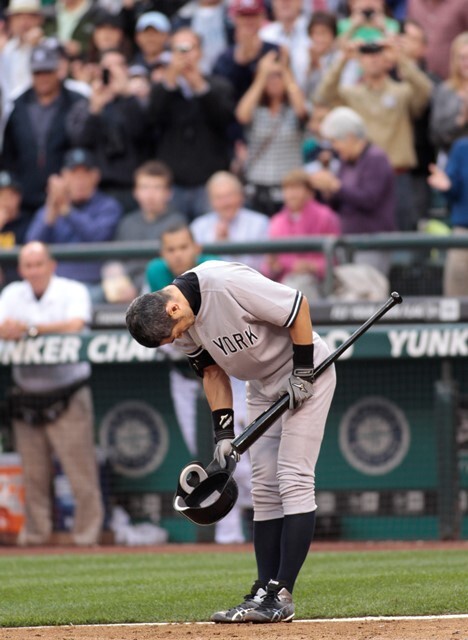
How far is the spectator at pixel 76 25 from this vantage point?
14.5m

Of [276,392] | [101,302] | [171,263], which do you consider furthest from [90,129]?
[276,392]

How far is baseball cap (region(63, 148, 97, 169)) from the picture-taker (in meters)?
11.6

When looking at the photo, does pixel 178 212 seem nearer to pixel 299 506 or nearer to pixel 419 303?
pixel 419 303

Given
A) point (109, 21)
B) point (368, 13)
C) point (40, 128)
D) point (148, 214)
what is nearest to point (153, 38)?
point (109, 21)

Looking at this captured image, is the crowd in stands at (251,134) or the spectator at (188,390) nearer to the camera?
the spectator at (188,390)

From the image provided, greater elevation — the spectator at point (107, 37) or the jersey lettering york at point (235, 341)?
the spectator at point (107, 37)

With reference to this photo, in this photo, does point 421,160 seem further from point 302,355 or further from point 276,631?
point 276,631

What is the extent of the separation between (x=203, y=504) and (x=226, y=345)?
73cm

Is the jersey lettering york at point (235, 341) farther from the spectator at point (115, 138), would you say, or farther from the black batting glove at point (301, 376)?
the spectator at point (115, 138)

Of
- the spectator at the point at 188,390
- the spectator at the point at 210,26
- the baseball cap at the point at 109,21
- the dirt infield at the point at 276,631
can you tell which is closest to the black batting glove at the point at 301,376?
the dirt infield at the point at 276,631

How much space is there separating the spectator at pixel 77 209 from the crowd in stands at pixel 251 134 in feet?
0.04

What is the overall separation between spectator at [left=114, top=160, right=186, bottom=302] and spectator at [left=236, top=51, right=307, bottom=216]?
94 cm

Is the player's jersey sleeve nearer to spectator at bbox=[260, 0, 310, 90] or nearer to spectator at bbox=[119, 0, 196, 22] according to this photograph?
spectator at bbox=[260, 0, 310, 90]

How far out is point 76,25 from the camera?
14742 mm
